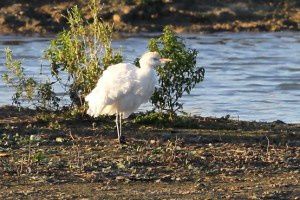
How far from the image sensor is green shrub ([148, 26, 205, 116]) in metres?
14.1

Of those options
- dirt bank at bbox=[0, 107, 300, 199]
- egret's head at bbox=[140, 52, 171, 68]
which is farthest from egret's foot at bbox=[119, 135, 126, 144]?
egret's head at bbox=[140, 52, 171, 68]

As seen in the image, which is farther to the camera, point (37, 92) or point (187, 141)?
point (37, 92)

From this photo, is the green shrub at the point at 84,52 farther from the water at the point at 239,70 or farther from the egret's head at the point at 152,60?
the egret's head at the point at 152,60

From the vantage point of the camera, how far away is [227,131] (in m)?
13.8

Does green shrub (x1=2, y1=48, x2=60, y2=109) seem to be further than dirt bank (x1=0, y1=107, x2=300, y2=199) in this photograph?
Yes

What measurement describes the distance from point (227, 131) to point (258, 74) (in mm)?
11437

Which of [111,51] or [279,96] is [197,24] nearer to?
[279,96]

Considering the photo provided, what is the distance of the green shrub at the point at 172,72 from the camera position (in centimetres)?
1409

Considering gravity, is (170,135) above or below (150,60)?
below

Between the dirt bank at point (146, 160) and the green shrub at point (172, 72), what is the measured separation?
45 cm

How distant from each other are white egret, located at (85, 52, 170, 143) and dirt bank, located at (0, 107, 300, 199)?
42 centimetres

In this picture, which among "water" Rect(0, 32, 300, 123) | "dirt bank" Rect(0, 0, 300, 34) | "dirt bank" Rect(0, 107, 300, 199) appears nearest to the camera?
A: "dirt bank" Rect(0, 107, 300, 199)

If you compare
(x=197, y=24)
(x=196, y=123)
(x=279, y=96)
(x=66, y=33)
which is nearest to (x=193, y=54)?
(x=196, y=123)

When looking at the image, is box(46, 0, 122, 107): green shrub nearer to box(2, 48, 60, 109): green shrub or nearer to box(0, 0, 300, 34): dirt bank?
box(2, 48, 60, 109): green shrub
